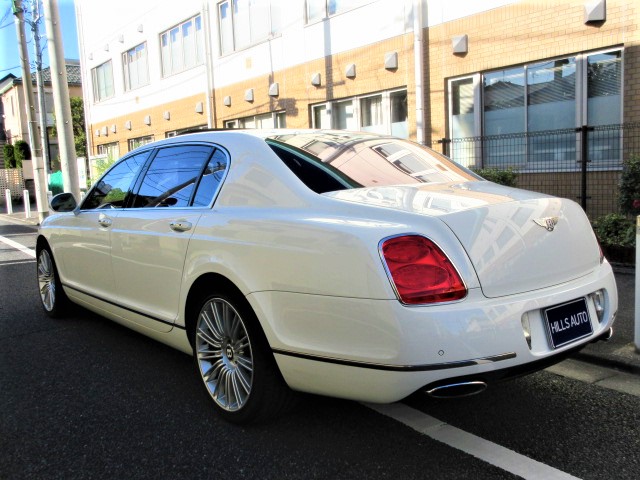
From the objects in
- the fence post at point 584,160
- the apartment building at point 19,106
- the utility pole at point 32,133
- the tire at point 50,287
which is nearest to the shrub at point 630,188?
the fence post at point 584,160

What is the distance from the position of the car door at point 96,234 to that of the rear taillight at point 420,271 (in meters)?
2.58

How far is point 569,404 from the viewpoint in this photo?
348cm

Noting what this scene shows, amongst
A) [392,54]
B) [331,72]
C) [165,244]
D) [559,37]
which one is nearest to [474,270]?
[165,244]

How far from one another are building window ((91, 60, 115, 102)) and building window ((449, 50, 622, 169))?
18.1 meters

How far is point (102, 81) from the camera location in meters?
25.6

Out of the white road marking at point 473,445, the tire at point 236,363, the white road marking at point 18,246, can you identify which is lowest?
the white road marking at point 473,445

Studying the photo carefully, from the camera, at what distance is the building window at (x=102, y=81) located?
24.8 metres

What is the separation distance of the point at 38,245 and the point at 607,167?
7.92 m

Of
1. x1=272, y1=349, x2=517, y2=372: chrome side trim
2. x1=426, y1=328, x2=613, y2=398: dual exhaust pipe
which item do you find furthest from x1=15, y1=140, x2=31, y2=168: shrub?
x1=426, y1=328, x2=613, y2=398: dual exhaust pipe

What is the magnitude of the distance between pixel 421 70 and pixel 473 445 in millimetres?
9496

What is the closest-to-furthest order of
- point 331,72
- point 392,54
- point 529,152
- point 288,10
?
point 529,152 → point 392,54 → point 331,72 → point 288,10

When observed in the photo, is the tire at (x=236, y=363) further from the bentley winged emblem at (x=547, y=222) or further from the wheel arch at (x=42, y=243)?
the wheel arch at (x=42, y=243)

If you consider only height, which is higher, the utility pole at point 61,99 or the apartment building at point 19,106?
the apartment building at point 19,106

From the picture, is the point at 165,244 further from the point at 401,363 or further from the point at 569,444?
the point at 569,444
